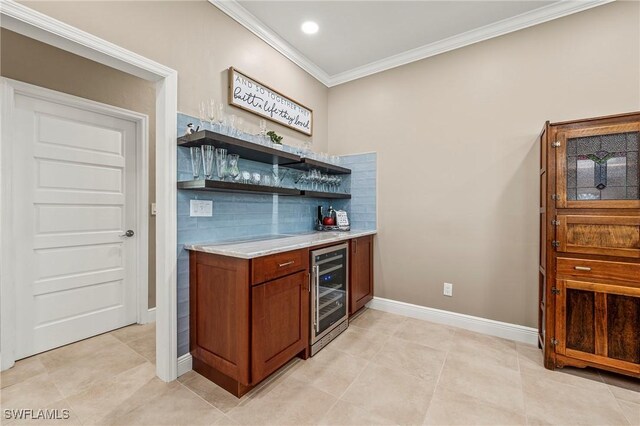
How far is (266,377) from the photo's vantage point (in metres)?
1.93

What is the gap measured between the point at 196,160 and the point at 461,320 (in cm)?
283

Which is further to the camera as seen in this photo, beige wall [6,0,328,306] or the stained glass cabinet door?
the stained glass cabinet door

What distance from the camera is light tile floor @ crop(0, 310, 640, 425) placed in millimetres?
1585

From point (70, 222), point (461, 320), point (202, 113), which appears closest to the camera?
point (202, 113)

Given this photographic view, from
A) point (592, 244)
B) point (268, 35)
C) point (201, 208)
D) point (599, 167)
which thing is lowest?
point (592, 244)

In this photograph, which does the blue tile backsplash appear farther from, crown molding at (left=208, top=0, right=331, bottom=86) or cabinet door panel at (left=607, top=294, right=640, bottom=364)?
cabinet door panel at (left=607, top=294, right=640, bottom=364)

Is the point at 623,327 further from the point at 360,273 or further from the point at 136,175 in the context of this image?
the point at 136,175

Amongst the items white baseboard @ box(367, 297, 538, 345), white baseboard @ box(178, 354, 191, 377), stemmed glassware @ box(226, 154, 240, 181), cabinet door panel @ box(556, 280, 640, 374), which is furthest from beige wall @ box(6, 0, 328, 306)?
cabinet door panel @ box(556, 280, 640, 374)

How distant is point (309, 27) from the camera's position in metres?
2.69

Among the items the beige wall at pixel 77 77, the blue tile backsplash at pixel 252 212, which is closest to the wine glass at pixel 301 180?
the blue tile backsplash at pixel 252 212

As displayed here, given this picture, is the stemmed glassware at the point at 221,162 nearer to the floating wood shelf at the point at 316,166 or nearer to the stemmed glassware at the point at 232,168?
the stemmed glassware at the point at 232,168

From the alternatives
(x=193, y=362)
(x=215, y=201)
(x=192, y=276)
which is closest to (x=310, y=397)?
(x=193, y=362)

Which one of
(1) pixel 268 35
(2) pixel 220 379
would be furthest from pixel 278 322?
(1) pixel 268 35

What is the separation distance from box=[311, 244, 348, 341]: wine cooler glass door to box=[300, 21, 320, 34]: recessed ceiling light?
2.09 meters
